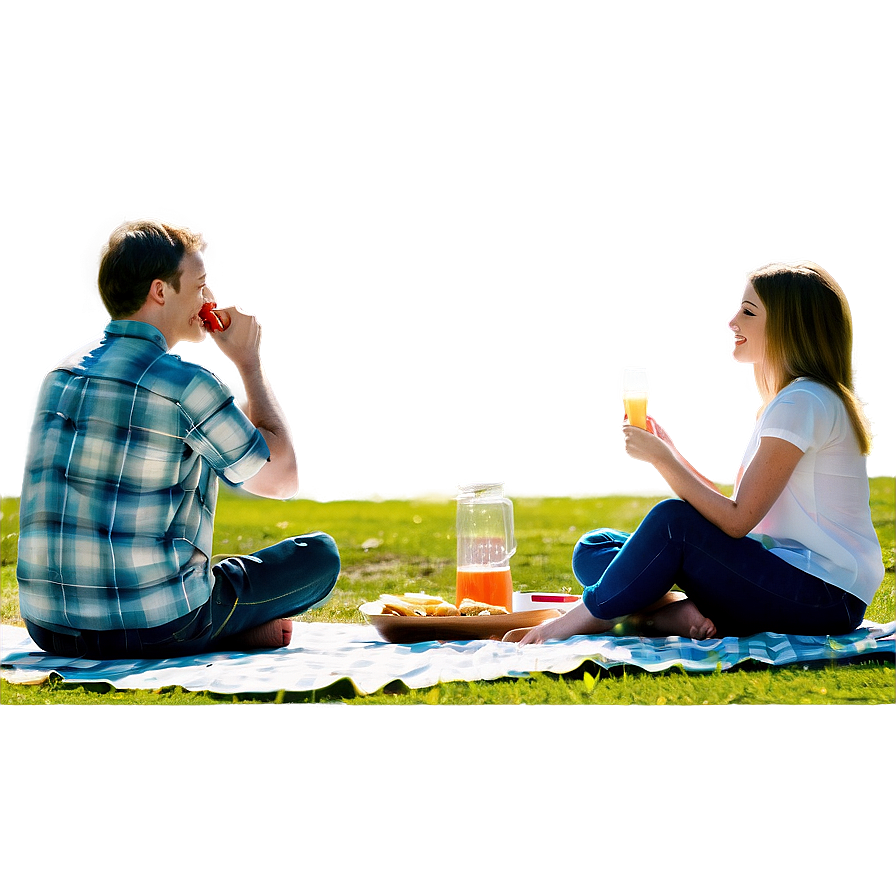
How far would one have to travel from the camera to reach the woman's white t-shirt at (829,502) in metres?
2.18

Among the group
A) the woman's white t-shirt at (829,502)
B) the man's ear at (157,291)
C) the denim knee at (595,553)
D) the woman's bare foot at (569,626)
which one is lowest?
the woman's bare foot at (569,626)

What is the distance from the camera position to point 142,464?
2.08 meters

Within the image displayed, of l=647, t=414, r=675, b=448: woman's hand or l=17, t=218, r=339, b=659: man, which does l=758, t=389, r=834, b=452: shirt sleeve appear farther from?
l=17, t=218, r=339, b=659: man

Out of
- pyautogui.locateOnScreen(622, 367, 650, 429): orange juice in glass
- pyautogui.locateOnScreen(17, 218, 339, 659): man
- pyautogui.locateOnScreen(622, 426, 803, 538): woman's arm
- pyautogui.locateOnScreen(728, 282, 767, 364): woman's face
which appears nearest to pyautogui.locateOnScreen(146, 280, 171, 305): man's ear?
pyautogui.locateOnScreen(17, 218, 339, 659): man

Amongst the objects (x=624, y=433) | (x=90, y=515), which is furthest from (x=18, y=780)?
(x=624, y=433)

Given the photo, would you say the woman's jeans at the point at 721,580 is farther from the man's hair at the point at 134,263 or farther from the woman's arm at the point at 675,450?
the man's hair at the point at 134,263

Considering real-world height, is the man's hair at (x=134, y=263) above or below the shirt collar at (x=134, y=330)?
above

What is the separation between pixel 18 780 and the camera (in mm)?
1578

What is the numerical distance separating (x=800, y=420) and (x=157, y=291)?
148cm

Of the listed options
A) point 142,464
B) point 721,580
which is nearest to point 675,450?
point 721,580

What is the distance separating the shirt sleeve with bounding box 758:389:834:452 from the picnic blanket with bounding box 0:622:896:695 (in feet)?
1.51

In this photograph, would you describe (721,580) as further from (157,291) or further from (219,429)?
(157,291)

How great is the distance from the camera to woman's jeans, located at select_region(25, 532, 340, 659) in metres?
2.18

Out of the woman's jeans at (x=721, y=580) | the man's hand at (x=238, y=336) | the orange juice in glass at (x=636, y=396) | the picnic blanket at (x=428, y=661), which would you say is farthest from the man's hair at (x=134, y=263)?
the woman's jeans at (x=721, y=580)
